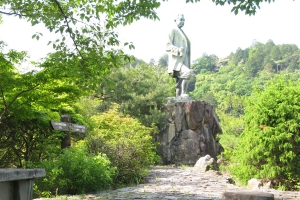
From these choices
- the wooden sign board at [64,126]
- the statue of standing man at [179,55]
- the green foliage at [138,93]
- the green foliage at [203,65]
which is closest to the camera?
the wooden sign board at [64,126]

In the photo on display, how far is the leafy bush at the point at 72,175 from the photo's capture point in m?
6.88

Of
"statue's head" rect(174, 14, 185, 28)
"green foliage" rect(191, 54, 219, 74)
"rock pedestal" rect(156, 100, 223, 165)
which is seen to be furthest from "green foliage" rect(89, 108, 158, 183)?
"green foliage" rect(191, 54, 219, 74)

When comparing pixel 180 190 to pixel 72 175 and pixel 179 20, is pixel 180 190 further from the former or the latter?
pixel 179 20

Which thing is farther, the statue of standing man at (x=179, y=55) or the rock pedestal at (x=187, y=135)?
the statue of standing man at (x=179, y=55)

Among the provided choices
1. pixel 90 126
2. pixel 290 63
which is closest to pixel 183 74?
pixel 90 126

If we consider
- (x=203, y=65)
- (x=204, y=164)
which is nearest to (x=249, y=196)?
(x=204, y=164)

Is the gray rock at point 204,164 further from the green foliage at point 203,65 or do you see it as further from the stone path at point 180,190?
the green foliage at point 203,65

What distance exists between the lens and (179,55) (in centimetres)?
1683

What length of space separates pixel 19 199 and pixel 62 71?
3471 millimetres

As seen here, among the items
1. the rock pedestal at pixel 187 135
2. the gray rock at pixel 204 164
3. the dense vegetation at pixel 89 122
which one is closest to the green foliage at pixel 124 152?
the dense vegetation at pixel 89 122

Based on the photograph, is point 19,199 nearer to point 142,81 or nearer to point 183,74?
point 183,74

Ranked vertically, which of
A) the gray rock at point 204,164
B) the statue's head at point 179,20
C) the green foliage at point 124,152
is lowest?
the gray rock at point 204,164

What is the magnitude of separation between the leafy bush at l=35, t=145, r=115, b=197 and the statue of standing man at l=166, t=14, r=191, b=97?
983cm

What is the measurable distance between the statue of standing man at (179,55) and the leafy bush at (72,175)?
9829mm
